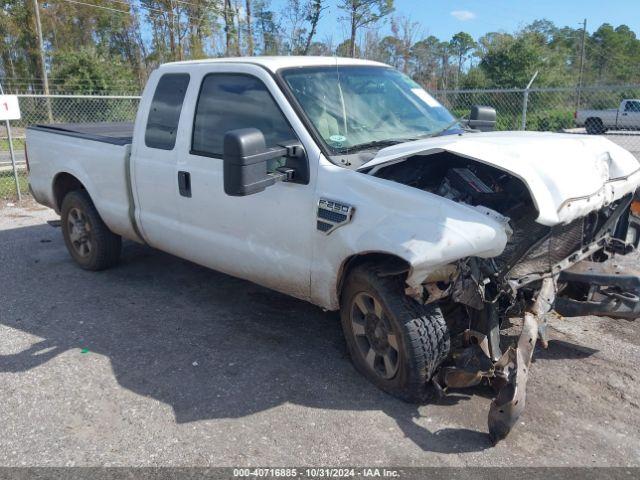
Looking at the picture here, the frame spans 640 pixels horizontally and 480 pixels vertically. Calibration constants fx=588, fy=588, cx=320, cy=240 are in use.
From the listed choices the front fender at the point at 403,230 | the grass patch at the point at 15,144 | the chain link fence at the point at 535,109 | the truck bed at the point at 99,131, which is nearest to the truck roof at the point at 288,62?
the front fender at the point at 403,230

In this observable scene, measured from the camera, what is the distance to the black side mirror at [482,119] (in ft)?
17.3

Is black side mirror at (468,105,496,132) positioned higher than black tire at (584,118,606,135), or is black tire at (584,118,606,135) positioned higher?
black side mirror at (468,105,496,132)

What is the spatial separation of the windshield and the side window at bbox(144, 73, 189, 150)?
3.51 ft

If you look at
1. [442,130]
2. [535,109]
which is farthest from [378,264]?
[535,109]

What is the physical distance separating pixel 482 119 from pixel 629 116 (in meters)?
21.0

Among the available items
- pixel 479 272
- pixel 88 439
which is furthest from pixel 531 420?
pixel 88 439

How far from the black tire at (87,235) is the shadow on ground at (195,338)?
0.16 metres

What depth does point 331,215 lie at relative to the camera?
3.62 m

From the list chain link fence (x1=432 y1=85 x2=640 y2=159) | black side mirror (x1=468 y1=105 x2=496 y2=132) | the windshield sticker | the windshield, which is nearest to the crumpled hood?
the windshield

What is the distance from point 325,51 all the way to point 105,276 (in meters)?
4.79

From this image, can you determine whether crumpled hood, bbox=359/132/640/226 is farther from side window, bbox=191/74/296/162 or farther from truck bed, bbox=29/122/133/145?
truck bed, bbox=29/122/133/145

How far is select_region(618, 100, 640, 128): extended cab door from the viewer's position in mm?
23000

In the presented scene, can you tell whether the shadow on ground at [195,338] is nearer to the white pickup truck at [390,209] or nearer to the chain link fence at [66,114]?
the white pickup truck at [390,209]

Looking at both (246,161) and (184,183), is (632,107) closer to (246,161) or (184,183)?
(184,183)
